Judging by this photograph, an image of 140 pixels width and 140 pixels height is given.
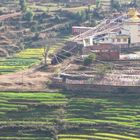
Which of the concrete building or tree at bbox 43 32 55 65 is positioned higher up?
the concrete building

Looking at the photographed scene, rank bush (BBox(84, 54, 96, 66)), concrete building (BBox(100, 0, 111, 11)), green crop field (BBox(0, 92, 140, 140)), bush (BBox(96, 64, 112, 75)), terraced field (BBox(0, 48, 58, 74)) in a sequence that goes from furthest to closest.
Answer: concrete building (BBox(100, 0, 111, 11))
terraced field (BBox(0, 48, 58, 74))
bush (BBox(84, 54, 96, 66))
bush (BBox(96, 64, 112, 75))
green crop field (BBox(0, 92, 140, 140))

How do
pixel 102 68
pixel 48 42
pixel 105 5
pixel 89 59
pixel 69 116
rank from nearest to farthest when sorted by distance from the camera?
pixel 69 116 → pixel 102 68 → pixel 89 59 → pixel 48 42 → pixel 105 5

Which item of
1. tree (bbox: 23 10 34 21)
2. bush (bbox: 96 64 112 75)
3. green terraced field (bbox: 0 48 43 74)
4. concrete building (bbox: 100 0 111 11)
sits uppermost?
concrete building (bbox: 100 0 111 11)

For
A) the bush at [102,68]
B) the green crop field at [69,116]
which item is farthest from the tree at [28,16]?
the green crop field at [69,116]

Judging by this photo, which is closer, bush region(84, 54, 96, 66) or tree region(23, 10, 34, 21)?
bush region(84, 54, 96, 66)

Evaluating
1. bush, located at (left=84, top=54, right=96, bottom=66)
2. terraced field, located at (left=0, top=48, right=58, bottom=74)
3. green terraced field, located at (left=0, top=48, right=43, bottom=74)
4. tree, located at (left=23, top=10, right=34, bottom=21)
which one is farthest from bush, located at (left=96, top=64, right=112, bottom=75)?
tree, located at (left=23, top=10, right=34, bottom=21)

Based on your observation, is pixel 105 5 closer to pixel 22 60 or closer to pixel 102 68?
pixel 22 60

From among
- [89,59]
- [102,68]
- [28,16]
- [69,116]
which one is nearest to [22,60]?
[89,59]

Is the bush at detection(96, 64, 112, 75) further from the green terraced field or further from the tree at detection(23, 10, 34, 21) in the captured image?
the tree at detection(23, 10, 34, 21)

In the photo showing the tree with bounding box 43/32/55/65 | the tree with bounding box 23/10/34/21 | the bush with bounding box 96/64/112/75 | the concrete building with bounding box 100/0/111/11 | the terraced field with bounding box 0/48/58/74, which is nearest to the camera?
the bush with bounding box 96/64/112/75
